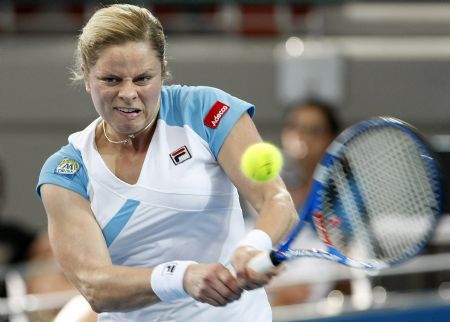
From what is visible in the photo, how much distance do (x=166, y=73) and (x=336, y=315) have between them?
6.79ft

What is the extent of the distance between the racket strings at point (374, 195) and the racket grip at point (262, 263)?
0.48 m

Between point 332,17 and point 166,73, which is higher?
point 166,73

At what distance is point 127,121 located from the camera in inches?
117

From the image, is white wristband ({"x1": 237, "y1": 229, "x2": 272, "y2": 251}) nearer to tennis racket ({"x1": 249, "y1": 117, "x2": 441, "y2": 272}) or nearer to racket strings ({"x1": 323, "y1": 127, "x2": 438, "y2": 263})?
tennis racket ({"x1": 249, "y1": 117, "x2": 441, "y2": 272})

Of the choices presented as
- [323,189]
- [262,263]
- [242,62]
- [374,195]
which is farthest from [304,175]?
[262,263]

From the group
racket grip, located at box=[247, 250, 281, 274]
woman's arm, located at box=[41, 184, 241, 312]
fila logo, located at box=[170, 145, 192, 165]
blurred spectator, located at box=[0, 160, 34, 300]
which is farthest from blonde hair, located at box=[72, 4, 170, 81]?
blurred spectator, located at box=[0, 160, 34, 300]

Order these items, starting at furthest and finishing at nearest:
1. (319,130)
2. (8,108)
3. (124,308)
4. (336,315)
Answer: (8,108)
(319,130)
(336,315)
(124,308)

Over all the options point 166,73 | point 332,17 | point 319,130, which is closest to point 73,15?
point 332,17

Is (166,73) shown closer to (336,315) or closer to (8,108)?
(336,315)

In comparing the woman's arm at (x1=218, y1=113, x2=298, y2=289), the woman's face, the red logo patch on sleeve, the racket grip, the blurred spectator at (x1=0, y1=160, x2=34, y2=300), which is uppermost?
the woman's face

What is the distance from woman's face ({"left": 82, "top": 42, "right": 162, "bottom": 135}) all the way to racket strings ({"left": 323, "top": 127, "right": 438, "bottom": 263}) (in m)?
0.58

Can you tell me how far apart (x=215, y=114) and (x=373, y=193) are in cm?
55

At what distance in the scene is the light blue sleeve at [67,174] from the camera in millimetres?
3068

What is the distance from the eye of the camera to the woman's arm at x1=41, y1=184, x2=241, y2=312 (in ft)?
9.03
